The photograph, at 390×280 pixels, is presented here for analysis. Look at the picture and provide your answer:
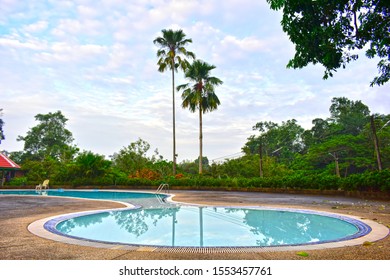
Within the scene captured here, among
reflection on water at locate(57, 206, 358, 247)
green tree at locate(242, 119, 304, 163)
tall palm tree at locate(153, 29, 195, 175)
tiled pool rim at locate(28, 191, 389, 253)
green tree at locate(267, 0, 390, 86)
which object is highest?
tall palm tree at locate(153, 29, 195, 175)

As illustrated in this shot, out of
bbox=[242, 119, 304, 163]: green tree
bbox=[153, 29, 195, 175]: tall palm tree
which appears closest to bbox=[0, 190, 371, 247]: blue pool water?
bbox=[153, 29, 195, 175]: tall palm tree

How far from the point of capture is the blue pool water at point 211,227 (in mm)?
5508

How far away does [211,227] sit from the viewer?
273 inches

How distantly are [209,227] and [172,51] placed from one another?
70.8ft

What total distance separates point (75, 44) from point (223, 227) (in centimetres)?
1307

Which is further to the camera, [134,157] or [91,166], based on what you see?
[134,157]

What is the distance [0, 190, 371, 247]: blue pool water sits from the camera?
551cm

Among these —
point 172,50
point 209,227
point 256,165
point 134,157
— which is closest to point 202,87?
point 172,50

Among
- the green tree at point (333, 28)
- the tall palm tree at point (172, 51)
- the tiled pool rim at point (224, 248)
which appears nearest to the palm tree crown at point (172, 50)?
the tall palm tree at point (172, 51)

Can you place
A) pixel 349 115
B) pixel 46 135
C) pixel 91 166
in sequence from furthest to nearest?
pixel 46 135 < pixel 349 115 < pixel 91 166

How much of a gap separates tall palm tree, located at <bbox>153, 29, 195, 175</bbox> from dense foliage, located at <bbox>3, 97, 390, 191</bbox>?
8.27 m

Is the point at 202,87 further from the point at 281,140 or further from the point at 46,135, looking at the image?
the point at 46,135

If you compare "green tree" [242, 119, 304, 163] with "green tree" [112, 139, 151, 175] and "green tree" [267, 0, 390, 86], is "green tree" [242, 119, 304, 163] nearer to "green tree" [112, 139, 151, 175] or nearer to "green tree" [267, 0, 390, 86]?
"green tree" [112, 139, 151, 175]

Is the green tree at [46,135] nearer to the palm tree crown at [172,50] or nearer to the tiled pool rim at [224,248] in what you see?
the palm tree crown at [172,50]
